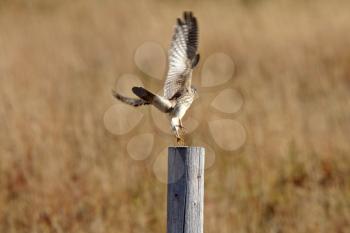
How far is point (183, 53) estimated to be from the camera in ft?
10.4

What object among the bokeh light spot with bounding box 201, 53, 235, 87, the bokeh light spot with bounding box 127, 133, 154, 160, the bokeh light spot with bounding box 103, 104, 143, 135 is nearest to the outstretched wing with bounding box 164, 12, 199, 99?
the bokeh light spot with bounding box 127, 133, 154, 160

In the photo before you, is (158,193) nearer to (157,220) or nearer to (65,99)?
(157,220)

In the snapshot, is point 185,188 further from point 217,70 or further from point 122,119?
point 217,70

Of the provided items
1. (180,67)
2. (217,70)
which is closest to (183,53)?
(180,67)

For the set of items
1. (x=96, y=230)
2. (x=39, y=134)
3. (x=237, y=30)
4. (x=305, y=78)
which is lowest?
(x=96, y=230)

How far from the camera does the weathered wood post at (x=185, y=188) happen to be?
10.3 feet

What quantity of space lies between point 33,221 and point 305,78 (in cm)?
526

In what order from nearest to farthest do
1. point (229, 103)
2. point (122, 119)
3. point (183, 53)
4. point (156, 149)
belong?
point (183, 53) < point (122, 119) < point (156, 149) < point (229, 103)

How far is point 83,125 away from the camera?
7.25m

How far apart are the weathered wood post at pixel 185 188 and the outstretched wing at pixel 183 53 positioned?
0.81 feet

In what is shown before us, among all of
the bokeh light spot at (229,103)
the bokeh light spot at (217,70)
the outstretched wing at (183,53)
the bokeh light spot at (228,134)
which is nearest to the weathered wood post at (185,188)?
the outstretched wing at (183,53)

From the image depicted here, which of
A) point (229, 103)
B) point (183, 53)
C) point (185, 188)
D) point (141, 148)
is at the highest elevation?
point (229, 103)

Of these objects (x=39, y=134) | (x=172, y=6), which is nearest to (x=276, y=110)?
(x=39, y=134)

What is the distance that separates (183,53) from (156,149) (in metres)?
4.10
